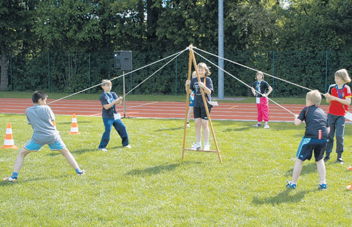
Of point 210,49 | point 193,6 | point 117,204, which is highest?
point 193,6

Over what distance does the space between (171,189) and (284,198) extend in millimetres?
1605

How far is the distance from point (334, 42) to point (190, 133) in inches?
622

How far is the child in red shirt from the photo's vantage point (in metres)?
7.37

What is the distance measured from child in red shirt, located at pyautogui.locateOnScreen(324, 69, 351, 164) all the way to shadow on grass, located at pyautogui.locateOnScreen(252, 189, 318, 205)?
2.09 m

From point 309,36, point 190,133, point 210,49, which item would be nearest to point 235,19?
point 210,49

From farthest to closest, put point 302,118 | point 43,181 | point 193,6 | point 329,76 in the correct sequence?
1. point 193,6
2. point 329,76
3. point 43,181
4. point 302,118

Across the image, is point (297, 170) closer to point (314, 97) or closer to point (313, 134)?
point (313, 134)

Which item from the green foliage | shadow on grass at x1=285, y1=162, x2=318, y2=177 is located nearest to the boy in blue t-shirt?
shadow on grass at x1=285, y1=162, x2=318, y2=177

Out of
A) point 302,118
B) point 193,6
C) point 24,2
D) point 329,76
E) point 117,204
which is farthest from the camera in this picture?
point 24,2

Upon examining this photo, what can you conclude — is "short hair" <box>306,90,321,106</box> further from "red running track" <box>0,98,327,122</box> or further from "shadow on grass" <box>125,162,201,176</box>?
"red running track" <box>0,98,327,122</box>

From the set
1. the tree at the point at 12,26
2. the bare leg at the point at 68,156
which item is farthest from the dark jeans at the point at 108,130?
the tree at the point at 12,26

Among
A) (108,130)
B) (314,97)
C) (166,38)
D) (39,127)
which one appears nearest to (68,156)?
(39,127)

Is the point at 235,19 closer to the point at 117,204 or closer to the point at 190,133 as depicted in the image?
the point at 190,133

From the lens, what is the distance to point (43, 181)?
6805 millimetres
